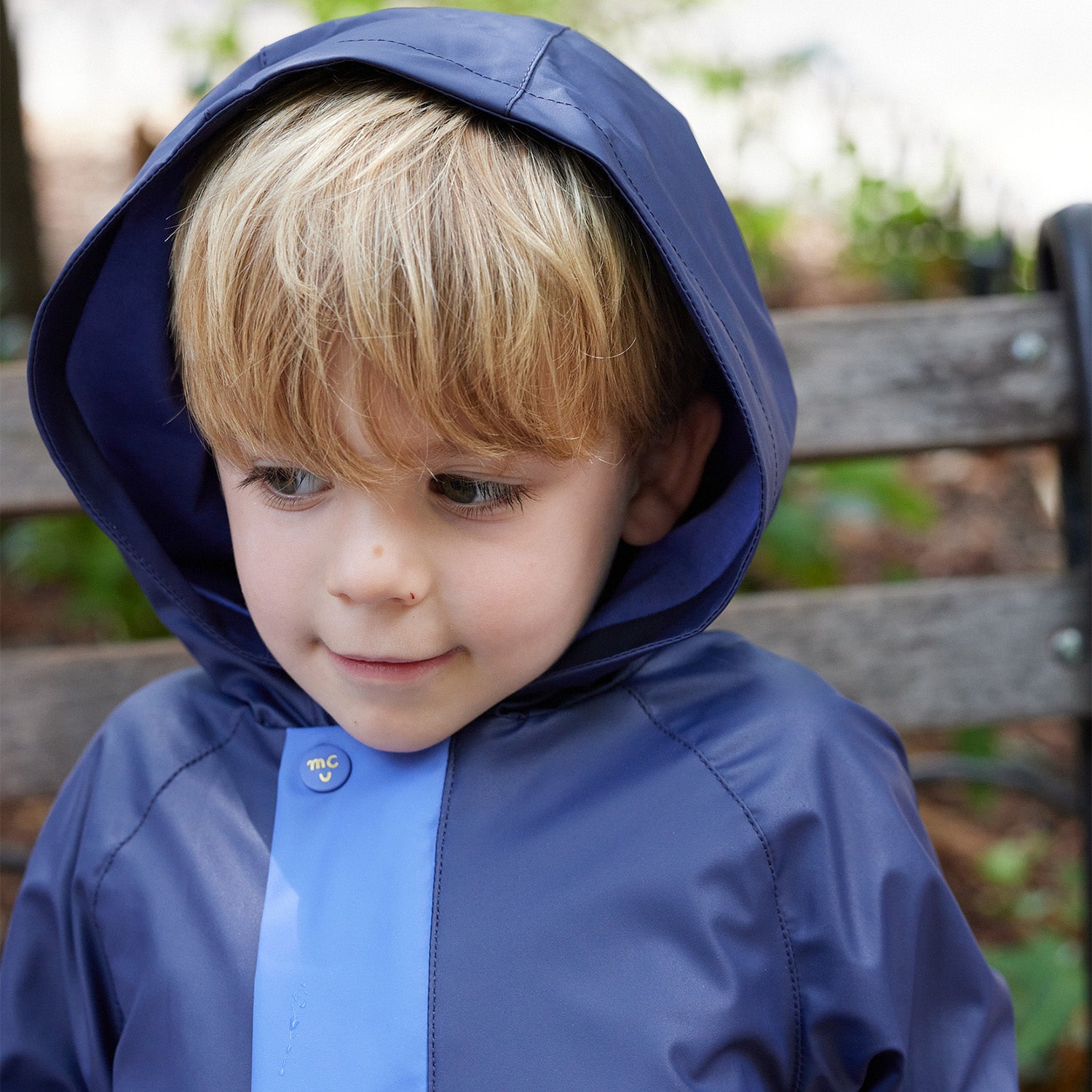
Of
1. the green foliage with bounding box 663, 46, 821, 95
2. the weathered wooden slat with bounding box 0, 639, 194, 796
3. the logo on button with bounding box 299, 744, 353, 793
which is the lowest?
the weathered wooden slat with bounding box 0, 639, 194, 796

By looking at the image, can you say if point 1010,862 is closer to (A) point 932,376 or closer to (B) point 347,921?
(A) point 932,376

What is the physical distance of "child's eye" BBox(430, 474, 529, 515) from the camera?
45.3 inches

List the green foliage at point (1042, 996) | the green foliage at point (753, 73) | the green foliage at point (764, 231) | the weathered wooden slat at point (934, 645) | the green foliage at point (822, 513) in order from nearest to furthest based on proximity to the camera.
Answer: the weathered wooden slat at point (934, 645) → the green foliage at point (1042, 996) → the green foliage at point (822, 513) → the green foliage at point (764, 231) → the green foliage at point (753, 73)

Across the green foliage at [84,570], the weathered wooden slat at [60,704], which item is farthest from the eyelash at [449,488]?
the green foliage at [84,570]

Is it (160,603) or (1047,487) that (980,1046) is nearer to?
(160,603)

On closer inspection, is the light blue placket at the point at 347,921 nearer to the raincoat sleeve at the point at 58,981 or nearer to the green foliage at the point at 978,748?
the raincoat sleeve at the point at 58,981

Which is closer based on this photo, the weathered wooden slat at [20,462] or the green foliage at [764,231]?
the weathered wooden slat at [20,462]

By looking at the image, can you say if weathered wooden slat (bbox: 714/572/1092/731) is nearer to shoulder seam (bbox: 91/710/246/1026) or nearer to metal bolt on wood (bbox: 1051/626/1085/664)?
metal bolt on wood (bbox: 1051/626/1085/664)

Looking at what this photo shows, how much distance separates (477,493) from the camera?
3.81 feet

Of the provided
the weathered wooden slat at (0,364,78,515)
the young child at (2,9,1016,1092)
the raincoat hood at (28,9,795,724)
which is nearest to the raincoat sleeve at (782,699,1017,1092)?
the young child at (2,9,1016,1092)

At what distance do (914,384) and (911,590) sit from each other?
32cm

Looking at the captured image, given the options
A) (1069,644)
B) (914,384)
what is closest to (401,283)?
(914,384)

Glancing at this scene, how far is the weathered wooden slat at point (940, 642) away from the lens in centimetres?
189

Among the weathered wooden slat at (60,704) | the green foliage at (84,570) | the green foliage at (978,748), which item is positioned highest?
the weathered wooden slat at (60,704)
